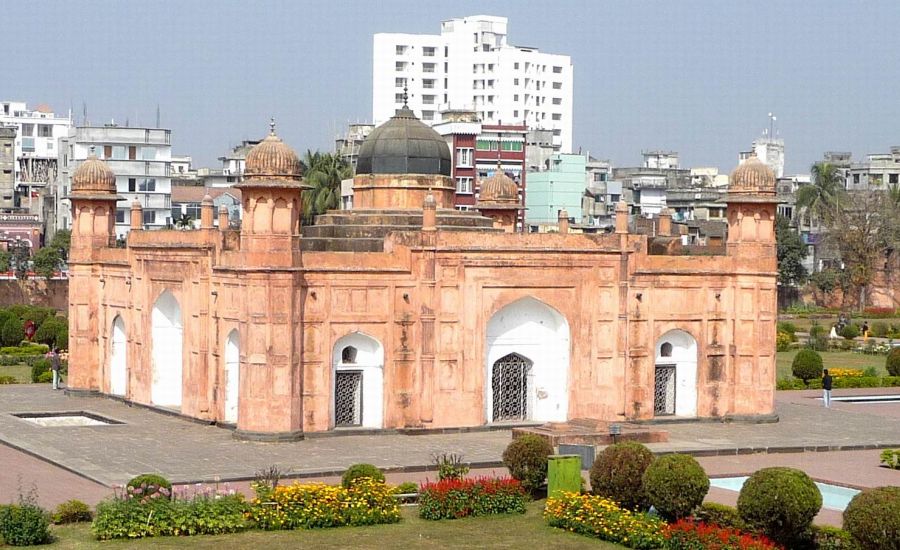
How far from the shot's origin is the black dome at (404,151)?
3647 centimetres

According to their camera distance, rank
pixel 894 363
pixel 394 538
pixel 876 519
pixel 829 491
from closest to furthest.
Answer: pixel 876 519 → pixel 394 538 → pixel 829 491 → pixel 894 363

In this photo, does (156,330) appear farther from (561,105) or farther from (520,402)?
(561,105)

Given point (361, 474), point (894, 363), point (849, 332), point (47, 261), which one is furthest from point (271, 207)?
point (47, 261)

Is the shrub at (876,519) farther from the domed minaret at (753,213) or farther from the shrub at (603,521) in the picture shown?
the domed minaret at (753,213)

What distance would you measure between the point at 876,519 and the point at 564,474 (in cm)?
606

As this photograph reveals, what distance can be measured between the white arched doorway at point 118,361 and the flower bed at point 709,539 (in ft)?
69.7

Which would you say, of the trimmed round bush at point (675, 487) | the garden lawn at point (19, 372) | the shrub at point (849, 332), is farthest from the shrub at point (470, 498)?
the shrub at point (849, 332)

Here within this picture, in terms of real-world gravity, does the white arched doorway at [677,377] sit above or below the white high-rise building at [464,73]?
below

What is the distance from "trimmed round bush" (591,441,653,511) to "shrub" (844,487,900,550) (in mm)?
3722

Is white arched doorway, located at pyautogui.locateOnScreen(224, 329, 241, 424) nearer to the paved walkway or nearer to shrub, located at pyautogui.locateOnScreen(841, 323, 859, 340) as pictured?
the paved walkway

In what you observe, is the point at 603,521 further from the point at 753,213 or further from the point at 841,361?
the point at 841,361

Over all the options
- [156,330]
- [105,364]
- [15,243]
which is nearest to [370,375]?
[156,330]

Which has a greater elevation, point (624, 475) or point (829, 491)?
point (624, 475)

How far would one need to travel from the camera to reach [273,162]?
3195 cm
